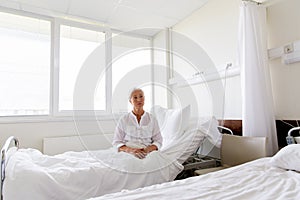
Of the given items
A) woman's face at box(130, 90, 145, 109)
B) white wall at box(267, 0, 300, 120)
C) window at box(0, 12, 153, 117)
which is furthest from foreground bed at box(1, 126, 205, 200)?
white wall at box(267, 0, 300, 120)

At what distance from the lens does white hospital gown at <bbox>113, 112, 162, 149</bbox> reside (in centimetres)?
186

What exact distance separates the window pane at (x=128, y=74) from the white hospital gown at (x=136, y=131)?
4.8 inches

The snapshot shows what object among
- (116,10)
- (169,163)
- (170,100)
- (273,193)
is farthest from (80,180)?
(116,10)

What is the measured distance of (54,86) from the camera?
9.00 ft

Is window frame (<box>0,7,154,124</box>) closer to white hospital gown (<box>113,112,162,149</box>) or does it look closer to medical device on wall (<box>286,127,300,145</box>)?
white hospital gown (<box>113,112,162,149</box>)

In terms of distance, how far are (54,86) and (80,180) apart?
169cm

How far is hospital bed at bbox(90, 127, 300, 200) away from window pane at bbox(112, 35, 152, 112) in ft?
3.33

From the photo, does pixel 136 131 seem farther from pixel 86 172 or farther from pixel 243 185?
pixel 243 185

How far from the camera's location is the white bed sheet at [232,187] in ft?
2.85

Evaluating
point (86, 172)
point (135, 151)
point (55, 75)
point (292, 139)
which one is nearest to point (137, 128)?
point (135, 151)

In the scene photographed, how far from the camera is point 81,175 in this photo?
144 cm

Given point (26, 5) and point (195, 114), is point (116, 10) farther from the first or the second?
point (195, 114)

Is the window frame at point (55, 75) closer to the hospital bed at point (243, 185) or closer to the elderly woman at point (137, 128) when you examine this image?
the elderly woman at point (137, 128)

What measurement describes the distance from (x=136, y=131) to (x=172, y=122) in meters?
0.45
